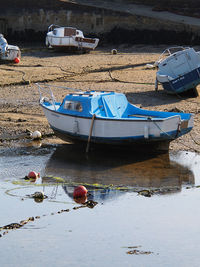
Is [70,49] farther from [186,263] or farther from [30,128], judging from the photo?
[186,263]

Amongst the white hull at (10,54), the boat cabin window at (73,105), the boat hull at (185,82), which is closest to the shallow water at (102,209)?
the boat cabin window at (73,105)

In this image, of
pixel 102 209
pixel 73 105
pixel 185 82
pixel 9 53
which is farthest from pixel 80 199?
pixel 9 53

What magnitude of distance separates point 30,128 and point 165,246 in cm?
793

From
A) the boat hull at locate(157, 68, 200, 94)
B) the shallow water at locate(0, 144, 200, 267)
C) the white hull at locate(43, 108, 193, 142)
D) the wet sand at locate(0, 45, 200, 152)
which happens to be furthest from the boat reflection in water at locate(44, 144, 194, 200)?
the boat hull at locate(157, 68, 200, 94)

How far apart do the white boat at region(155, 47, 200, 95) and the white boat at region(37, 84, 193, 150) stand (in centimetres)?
488

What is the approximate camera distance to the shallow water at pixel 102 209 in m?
10.1

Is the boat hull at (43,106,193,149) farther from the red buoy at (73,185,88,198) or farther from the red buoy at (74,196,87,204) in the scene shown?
the red buoy at (74,196,87,204)

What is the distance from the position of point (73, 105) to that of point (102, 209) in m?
4.03

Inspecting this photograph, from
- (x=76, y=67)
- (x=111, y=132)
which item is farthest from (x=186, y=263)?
(x=76, y=67)

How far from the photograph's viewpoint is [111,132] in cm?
1484

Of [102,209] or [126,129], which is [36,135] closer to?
[126,129]

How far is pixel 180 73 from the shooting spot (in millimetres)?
21266

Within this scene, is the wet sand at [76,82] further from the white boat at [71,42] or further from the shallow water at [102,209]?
the shallow water at [102,209]

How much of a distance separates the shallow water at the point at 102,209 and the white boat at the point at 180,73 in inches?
214
